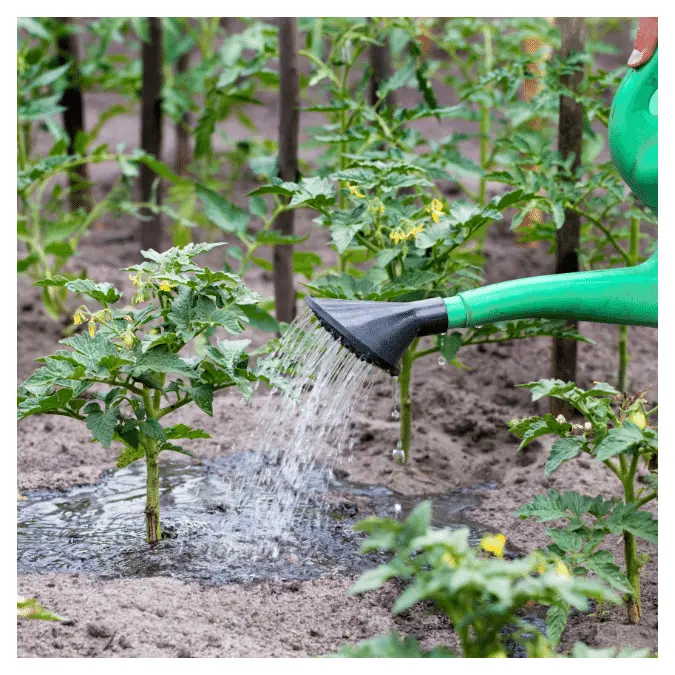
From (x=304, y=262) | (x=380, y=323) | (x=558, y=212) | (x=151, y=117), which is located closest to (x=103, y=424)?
(x=380, y=323)

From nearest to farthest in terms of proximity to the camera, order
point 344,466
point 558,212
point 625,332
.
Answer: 1. point 558,212
2. point 344,466
3. point 625,332

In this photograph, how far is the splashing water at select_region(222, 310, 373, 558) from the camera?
8.27ft

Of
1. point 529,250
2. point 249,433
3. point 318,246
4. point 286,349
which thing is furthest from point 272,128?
point 286,349

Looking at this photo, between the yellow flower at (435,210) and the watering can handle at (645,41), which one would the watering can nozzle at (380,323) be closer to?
the yellow flower at (435,210)

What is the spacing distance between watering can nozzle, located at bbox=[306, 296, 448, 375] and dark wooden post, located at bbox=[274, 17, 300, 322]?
1.23m

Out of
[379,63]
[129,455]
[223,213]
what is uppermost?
[379,63]

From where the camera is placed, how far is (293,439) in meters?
2.99

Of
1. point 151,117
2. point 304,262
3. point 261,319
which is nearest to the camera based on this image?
point 261,319

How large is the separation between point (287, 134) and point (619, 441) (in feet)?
6.21

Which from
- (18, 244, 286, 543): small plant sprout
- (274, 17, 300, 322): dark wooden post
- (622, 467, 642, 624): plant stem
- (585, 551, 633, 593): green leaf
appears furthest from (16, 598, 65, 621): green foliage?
(274, 17, 300, 322): dark wooden post

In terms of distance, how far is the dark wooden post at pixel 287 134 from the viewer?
345cm

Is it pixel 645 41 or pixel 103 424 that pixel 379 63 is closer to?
pixel 645 41

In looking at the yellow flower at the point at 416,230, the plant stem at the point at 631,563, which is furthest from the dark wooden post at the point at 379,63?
the plant stem at the point at 631,563

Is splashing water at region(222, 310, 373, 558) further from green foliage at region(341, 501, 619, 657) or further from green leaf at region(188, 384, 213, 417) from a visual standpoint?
green foliage at region(341, 501, 619, 657)
